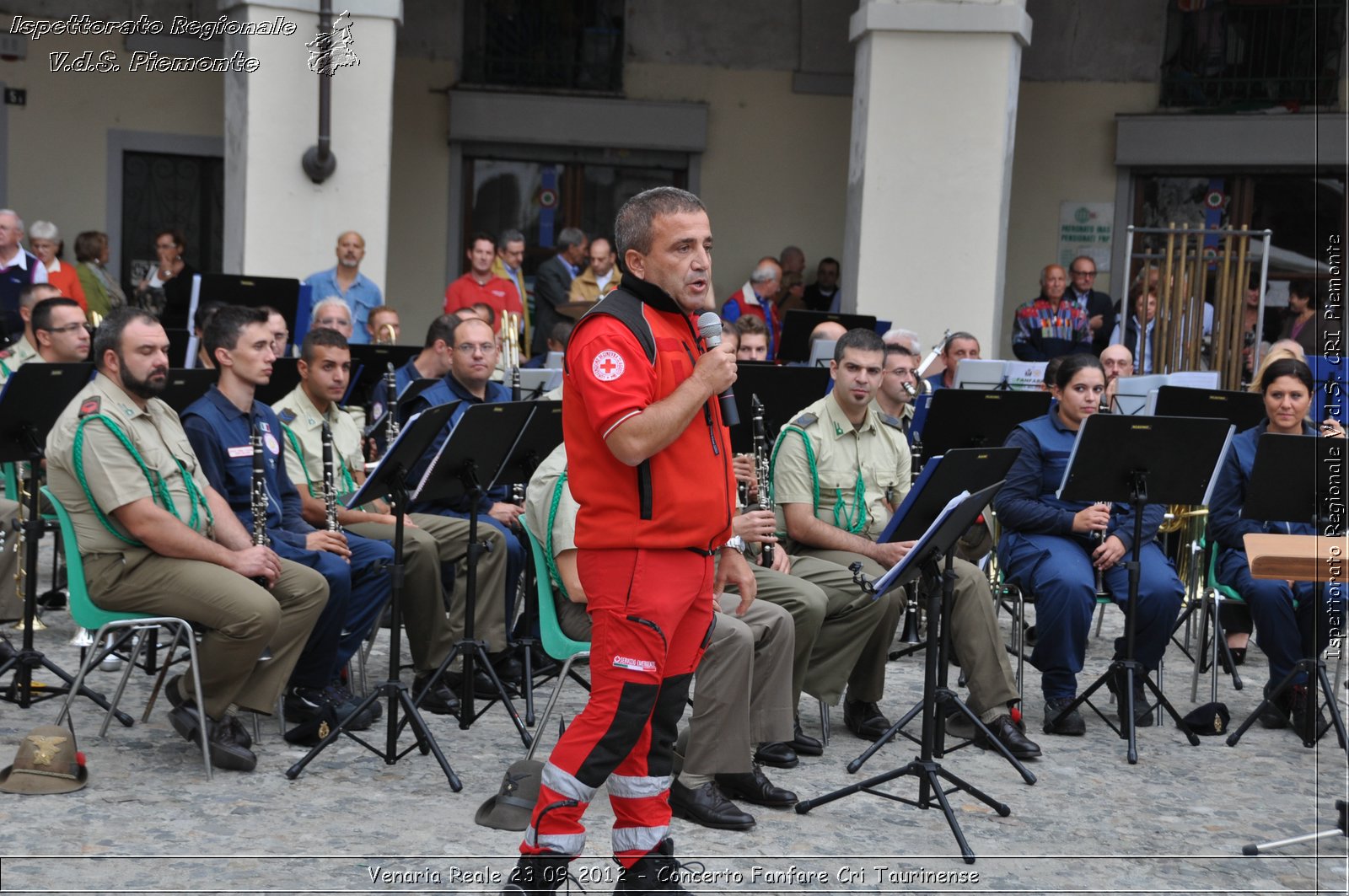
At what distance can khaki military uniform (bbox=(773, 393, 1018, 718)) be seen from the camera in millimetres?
5965

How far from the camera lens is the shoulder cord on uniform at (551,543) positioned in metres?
5.10

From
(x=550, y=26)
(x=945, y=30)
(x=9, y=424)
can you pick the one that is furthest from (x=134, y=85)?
(x=9, y=424)

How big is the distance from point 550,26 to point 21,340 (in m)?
8.10

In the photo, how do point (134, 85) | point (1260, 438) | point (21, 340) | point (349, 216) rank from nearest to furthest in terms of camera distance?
point (1260, 438) → point (21, 340) → point (349, 216) → point (134, 85)

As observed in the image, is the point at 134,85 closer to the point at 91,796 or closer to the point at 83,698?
the point at 83,698

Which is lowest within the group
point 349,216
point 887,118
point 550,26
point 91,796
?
point 91,796

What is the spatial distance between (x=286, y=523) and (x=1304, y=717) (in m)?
4.37

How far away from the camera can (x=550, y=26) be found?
14.6 metres

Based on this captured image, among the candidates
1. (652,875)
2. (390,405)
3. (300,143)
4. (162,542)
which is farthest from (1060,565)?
(300,143)

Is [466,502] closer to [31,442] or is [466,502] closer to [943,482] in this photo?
[31,442]

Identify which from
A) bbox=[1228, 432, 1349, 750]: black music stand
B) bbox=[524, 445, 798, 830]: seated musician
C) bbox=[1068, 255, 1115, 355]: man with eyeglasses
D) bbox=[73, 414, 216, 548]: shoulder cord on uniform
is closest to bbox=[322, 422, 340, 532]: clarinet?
bbox=[73, 414, 216, 548]: shoulder cord on uniform

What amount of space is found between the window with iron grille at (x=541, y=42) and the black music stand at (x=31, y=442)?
906 centimetres

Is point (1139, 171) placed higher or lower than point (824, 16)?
lower

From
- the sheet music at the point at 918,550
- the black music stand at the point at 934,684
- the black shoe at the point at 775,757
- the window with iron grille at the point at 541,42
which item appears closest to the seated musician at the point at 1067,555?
the black music stand at the point at 934,684
